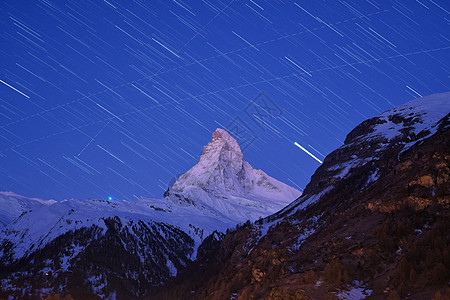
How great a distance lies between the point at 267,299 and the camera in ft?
164

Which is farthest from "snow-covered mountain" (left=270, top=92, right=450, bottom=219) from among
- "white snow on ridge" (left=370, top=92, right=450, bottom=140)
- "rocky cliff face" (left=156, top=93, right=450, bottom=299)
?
"rocky cliff face" (left=156, top=93, right=450, bottom=299)

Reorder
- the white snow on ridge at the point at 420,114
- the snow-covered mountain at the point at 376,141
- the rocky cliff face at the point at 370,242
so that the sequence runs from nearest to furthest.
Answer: the rocky cliff face at the point at 370,242
the snow-covered mountain at the point at 376,141
the white snow on ridge at the point at 420,114

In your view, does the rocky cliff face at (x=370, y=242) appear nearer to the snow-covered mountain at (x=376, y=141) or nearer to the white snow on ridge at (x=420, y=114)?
the snow-covered mountain at (x=376, y=141)

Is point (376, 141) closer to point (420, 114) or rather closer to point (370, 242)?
point (420, 114)

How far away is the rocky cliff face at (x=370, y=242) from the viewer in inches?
1528

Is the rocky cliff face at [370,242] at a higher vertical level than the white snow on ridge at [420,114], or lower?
lower

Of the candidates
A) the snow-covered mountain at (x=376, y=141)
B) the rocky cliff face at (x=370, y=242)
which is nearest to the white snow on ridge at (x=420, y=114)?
the snow-covered mountain at (x=376, y=141)

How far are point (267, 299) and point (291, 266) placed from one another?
1188 centimetres

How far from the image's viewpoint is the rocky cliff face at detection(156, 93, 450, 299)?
38.8 metres

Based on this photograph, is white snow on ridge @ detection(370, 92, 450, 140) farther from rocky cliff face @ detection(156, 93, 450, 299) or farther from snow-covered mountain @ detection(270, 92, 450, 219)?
rocky cliff face @ detection(156, 93, 450, 299)

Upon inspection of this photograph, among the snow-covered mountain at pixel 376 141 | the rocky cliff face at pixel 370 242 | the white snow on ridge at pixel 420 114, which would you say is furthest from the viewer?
the white snow on ridge at pixel 420 114

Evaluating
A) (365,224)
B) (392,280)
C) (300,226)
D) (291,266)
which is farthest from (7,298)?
(392,280)

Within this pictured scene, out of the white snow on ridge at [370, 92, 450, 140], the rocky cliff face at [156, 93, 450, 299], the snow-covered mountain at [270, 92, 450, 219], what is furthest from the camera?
the white snow on ridge at [370, 92, 450, 140]

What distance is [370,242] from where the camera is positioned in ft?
160
